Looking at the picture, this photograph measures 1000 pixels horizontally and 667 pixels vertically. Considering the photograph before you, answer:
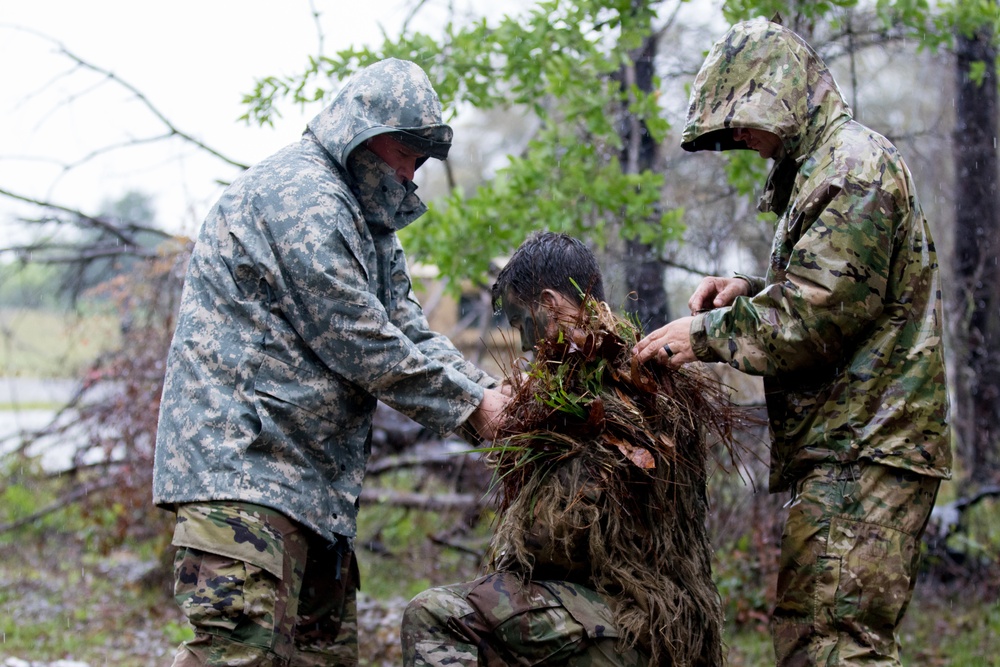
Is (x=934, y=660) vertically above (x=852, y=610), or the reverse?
(x=852, y=610)

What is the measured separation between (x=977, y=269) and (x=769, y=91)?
5.83 meters

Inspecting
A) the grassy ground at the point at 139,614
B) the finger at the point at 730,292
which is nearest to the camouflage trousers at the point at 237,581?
the finger at the point at 730,292

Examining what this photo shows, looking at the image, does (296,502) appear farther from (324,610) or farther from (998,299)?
(998,299)

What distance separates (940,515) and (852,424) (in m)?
4.41

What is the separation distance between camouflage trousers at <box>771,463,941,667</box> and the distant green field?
635 centimetres

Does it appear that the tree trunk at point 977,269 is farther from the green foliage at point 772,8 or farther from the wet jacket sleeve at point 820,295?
the wet jacket sleeve at point 820,295

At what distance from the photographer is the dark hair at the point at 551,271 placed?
3.23 meters

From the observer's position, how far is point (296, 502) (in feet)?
10.1

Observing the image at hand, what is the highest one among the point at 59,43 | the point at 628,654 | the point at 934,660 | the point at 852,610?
the point at 59,43

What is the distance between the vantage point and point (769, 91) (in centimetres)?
293

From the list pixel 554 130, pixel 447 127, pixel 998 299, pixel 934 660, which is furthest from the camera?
pixel 998 299

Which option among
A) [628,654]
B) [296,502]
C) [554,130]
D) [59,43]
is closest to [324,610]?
[296,502]

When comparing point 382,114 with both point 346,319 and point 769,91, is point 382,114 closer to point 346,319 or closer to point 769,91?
point 346,319

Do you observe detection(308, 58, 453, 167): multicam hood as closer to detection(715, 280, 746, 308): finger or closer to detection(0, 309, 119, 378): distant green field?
detection(715, 280, 746, 308): finger
